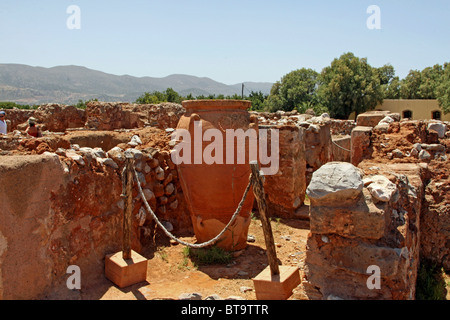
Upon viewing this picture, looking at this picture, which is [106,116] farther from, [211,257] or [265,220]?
[265,220]

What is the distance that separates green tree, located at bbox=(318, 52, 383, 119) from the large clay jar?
848 inches

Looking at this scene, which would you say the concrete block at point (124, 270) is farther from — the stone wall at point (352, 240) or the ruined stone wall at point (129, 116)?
the ruined stone wall at point (129, 116)

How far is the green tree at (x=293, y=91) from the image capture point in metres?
28.0

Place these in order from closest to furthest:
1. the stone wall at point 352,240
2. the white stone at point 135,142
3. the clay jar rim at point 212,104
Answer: the stone wall at point 352,240 → the clay jar rim at point 212,104 → the white stone at point 135,142

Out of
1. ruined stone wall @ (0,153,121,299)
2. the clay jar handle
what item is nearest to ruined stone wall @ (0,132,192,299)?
ruined stone wall @ (0,153,121,299)

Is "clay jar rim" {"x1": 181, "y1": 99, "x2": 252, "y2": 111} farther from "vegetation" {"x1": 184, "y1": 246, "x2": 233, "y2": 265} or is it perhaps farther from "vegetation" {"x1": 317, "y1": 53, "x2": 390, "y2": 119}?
"vegetation" {"x1": 317, "y1": 53, "x2": 390, "y2": 119}

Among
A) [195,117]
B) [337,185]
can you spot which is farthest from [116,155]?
[337,185]

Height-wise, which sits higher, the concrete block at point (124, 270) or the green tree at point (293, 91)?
the green tree at point (293, 91)

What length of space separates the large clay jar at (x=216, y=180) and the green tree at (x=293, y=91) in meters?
22.8

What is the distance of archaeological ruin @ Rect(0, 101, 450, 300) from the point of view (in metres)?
2.45

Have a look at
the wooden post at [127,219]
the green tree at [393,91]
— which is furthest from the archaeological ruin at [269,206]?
the green tree at [393,91]

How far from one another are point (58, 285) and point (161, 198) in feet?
6.99

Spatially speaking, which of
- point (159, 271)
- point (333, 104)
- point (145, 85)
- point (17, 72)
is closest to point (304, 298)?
point (159, 271)

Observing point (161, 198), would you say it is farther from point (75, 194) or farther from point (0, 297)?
point (0, 297)
